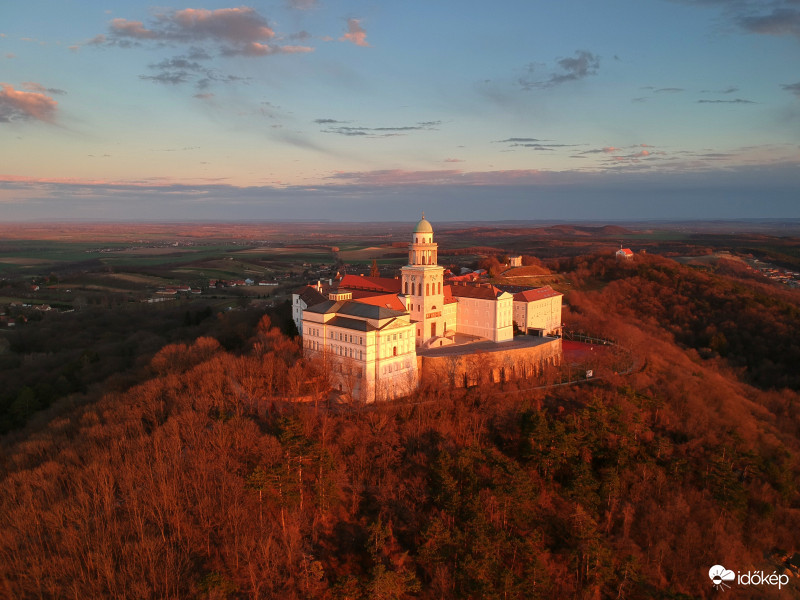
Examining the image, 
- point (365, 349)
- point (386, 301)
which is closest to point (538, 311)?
point (386, 301)

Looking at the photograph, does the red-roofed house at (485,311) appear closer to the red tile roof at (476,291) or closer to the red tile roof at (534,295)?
the red tile roof at (476,291)

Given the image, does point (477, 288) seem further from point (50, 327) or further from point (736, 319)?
A: point (50, 327)

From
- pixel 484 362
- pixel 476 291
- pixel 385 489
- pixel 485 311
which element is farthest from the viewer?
pixel 476 291

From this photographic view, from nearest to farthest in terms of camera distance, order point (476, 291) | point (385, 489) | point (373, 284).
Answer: point (385, 489), point (476, 291), point (373, 284)

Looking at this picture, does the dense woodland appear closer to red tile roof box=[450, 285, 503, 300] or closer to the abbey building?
the abbey building

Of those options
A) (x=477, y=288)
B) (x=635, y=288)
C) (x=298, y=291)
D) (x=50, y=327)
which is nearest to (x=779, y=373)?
(x=635, y=288)

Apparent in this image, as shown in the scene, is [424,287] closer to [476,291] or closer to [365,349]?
[476,291]

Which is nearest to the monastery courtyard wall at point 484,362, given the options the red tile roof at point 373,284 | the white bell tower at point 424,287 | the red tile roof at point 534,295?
the white bell tower at point 424,287
